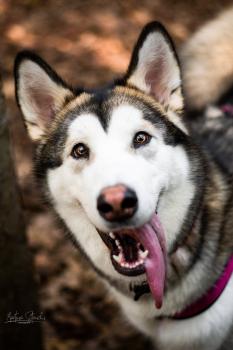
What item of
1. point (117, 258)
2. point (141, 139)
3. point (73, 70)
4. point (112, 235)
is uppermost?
point (73, 70)

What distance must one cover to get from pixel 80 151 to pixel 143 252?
0.53 metres

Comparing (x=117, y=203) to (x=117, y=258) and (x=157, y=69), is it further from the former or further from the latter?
(x=157, y=69)

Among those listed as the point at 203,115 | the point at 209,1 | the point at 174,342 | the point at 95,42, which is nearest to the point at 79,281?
the point at 174,342

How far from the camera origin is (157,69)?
2727mm

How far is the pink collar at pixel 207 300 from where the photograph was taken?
9.34ft

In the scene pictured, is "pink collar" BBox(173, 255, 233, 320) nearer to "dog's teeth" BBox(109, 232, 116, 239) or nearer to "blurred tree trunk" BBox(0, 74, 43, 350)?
"dog's teeth" BBox(109, 232, 116, 239)

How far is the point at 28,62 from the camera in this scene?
8.59 ft

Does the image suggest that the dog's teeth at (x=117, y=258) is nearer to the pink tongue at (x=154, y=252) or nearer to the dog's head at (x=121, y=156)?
the dog's head at (x=121, y=156)

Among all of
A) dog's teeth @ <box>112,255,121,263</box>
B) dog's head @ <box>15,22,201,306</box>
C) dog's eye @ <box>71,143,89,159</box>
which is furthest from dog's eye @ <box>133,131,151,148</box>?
dog's teeth @ <box>112,255,121,263</box>

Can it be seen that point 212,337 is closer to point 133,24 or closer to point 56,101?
point 56,101

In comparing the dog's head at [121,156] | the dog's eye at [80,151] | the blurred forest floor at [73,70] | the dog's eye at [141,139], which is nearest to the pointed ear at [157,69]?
the dog's head at [121,156]
